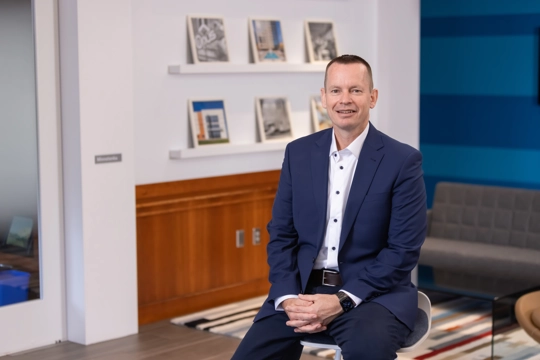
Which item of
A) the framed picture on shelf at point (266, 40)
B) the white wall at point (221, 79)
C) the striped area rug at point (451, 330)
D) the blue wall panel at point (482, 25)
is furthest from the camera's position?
the blue wall panel at point (482, 25)

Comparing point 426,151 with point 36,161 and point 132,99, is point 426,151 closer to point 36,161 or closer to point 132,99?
point 132,99

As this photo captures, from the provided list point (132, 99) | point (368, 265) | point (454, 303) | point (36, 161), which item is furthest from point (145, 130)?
point (368, 265)

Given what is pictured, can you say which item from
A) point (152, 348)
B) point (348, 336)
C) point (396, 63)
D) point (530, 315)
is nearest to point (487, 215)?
point (396, 63)

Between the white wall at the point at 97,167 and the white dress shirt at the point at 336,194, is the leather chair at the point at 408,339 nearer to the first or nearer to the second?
the white dress shirt at the point at 336,194

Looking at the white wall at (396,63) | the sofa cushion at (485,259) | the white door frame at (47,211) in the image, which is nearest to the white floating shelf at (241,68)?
the white wall at (396,63)

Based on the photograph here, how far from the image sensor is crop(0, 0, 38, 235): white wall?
5.06 meters

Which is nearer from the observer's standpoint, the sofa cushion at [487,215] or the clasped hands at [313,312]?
the clasped hands at [313,312]

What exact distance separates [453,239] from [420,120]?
132 cm

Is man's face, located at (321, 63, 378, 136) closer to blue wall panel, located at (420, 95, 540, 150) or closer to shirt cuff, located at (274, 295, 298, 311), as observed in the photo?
shirt cuff, located at (274, 295, 298, 311)

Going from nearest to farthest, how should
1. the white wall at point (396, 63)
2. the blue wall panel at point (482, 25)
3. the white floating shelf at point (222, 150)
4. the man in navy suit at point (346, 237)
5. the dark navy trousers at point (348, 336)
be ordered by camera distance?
1. the dark navy trousers at point (348, 336)
2. the man in navy suit at point (346, 237)
3. the white floating shelf at point (222, 150)
4. the blue wall panel at point (482, 25)
5. the white wall at point (396, 63)

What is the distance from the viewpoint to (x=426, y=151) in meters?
7.58

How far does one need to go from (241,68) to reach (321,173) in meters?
3.04

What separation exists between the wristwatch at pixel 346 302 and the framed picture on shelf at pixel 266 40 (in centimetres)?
350

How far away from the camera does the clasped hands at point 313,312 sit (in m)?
3.03
